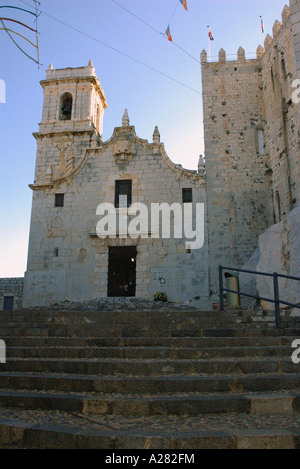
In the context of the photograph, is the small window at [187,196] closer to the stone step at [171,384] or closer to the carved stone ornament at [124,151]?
the carved stone ornament at [124,151]

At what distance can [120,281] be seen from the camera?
20.5 m

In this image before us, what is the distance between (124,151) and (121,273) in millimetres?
6873

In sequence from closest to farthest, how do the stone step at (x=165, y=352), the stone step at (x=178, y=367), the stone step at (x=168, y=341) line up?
the stone step at (x=178, y=367) → the stone step at (x=165, y=352) → the stone step at (x=168, y=341)

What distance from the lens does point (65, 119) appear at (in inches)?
864

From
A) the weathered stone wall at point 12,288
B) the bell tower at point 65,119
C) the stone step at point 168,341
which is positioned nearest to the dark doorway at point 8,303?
the weathered stone wall at point 12,288

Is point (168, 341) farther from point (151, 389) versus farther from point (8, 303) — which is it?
point (8, 303)

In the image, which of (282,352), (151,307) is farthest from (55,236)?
(282,352)

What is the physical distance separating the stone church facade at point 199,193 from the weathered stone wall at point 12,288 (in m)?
5.43

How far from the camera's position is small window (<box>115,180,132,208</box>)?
56.9 ft

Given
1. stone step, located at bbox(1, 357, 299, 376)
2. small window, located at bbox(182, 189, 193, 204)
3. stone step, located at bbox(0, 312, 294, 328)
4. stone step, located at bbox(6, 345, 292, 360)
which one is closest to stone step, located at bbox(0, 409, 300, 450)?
stone step, located at bbox(1, 357, 299, 376)

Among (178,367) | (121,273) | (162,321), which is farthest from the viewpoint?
(121,273)

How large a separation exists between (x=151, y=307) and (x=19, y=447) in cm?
966

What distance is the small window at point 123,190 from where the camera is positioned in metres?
17.3

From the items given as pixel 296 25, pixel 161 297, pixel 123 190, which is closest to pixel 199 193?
pixel 123 190
